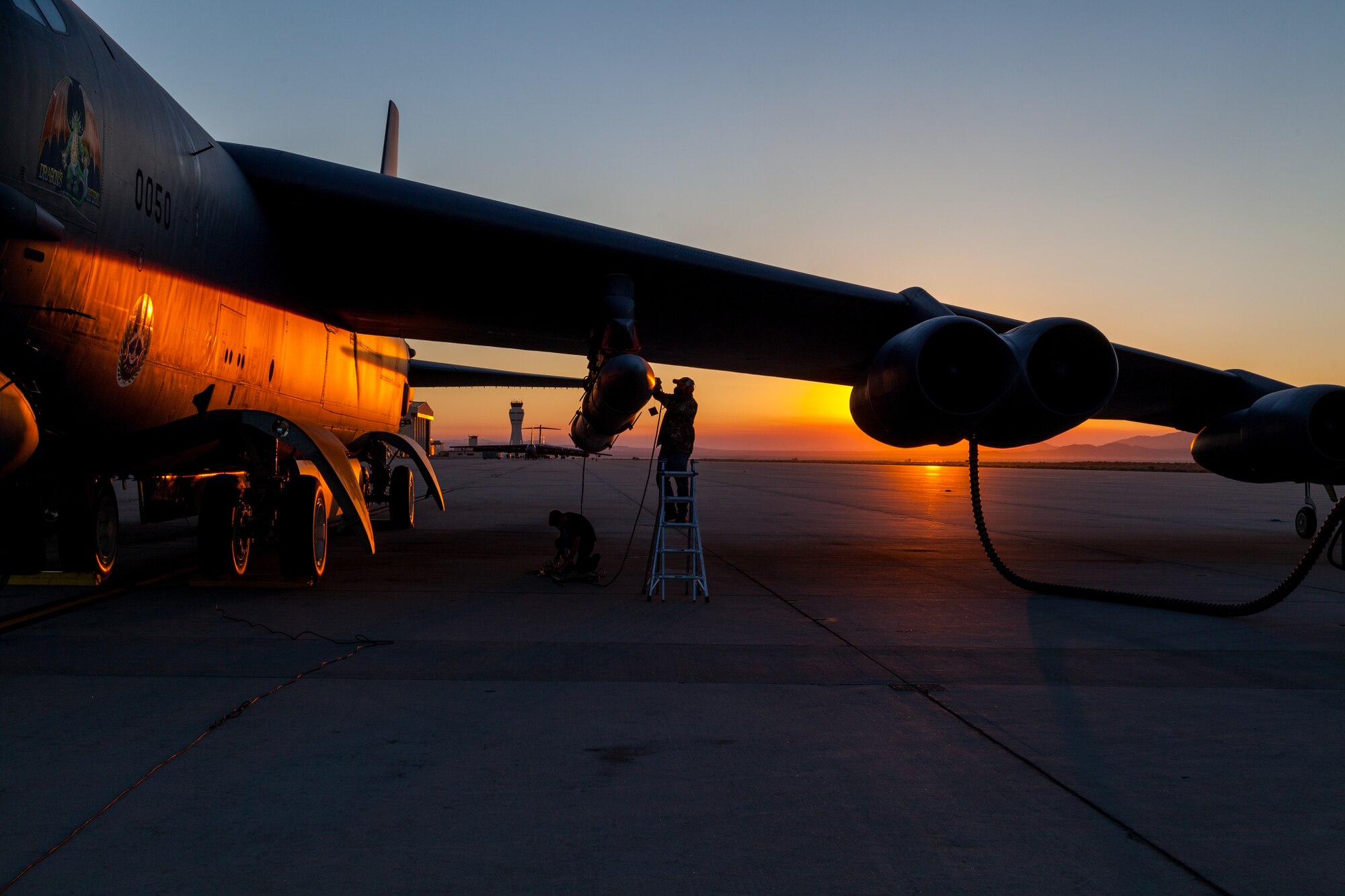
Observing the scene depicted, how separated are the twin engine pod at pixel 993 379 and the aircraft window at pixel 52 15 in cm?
583

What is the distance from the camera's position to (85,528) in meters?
6.82

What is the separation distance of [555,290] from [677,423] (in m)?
2.01

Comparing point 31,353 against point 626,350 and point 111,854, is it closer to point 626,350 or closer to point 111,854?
point 111,854

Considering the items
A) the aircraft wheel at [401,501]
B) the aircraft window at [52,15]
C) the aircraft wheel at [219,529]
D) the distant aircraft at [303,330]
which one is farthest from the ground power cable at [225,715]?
the aircraft wheel at [401,501]

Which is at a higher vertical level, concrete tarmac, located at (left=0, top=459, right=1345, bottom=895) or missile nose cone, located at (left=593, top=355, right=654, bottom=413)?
missile nose cone, located at (left=593, top=355, right=654, bottom=413)

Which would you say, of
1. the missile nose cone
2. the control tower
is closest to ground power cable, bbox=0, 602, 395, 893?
the missile nose cone

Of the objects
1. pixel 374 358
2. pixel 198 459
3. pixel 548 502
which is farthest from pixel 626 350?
pixel 548 502

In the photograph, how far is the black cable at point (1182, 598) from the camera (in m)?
5.01

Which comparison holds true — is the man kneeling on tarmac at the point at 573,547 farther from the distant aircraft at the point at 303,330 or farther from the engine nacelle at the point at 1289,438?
the engine nacelle at the point at 1289,438

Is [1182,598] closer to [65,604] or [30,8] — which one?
[65,604]

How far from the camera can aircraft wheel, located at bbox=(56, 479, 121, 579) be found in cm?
668

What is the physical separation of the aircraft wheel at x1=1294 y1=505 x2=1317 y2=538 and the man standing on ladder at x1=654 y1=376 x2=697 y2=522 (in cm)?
946

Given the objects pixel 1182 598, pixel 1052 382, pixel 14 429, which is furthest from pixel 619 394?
pixel 1182 598

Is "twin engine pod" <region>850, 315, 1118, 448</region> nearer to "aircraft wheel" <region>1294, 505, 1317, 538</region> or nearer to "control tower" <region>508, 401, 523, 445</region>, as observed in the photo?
"aircraft wheel" <region>1294, 505, 1317, 538</region>
